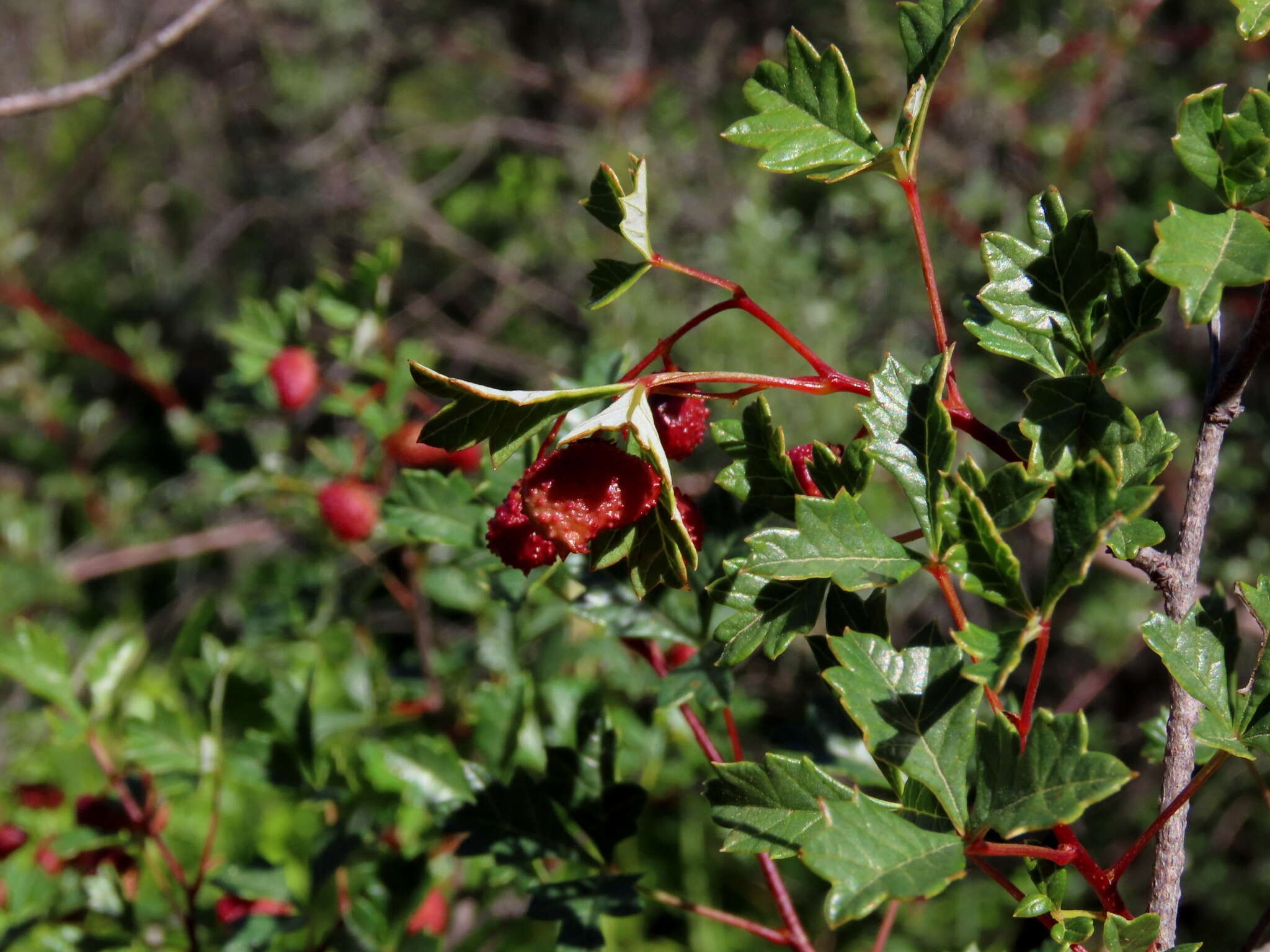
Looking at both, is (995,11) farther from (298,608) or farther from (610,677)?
(298,608)

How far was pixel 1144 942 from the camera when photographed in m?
0.48

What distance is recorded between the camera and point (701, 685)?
0.69 metres

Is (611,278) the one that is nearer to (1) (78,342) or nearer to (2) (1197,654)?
(2) (1197,654)

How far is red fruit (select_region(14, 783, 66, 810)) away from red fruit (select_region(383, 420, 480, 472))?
2.27ft

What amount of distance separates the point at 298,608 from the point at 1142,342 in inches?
60.6

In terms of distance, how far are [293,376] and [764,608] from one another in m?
0.83

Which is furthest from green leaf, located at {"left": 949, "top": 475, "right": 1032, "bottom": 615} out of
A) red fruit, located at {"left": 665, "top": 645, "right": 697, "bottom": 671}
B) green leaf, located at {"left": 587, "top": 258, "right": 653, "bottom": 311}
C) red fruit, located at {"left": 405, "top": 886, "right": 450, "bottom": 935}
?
red fruit, located at {"left": 405, "top": 886, "right": 450, "bottom": 935}

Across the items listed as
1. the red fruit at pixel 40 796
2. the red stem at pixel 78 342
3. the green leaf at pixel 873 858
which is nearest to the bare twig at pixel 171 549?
the red stem at pixel 78 342

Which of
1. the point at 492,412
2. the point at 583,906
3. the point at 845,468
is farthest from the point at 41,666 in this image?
the point at 845,468

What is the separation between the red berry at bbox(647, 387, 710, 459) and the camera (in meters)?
0.58

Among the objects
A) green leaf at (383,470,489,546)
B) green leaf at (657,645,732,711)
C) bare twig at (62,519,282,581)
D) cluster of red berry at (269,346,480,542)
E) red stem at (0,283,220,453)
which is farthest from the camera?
bare twig at (62,519,282,581)

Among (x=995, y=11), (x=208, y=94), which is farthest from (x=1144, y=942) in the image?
(x=208, y=94)

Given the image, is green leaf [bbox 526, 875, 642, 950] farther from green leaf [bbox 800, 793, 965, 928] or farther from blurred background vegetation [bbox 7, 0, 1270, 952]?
green leaf [bbox 800, 793, 965, 928]

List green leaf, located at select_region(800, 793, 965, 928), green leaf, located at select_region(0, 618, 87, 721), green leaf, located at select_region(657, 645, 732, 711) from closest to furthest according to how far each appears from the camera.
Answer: green leaf, located at select_region(800, 793, 965, 928) → green leaf, located at select_region(657, 645, 732, 711) → green leaf, located at select_region(0, 618, 87, 721)
